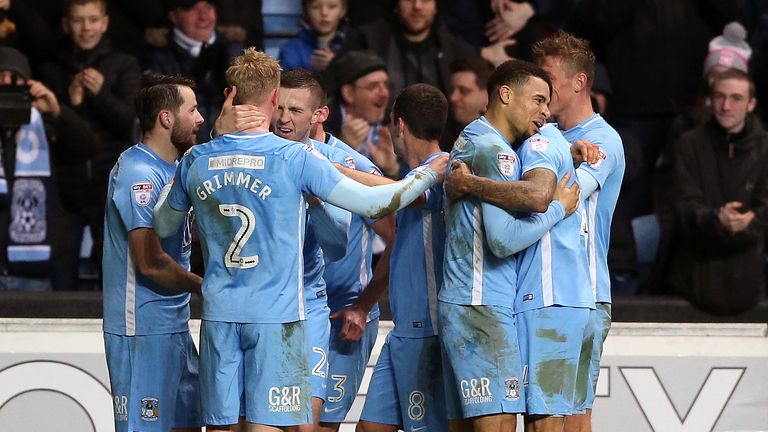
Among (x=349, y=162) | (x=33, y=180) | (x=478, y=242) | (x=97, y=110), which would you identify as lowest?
(x=478, y=242)

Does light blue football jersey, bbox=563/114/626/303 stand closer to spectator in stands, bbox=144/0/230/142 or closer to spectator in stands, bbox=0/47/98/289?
spectator in stands, bbox=144/0/230/142

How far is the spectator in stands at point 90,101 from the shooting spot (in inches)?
369

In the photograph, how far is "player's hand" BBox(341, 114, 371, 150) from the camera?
371 inches

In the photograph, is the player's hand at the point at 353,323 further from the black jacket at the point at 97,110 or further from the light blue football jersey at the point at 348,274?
the black jacket at the point at 97,110

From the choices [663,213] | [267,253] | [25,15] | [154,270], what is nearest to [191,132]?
[154,270]

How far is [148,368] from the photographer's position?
268 inches

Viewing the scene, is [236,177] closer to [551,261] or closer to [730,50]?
[551,261]

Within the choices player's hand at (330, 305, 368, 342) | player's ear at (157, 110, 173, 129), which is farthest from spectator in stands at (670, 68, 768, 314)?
player's ear at (157, 110, 173, 129)

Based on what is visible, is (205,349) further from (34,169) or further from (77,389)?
(34,169)

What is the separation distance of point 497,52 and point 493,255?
13.0 feet

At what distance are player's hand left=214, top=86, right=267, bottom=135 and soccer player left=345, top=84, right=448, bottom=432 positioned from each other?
96 cm

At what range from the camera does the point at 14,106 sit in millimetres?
9102

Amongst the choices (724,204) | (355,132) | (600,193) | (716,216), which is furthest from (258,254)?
(724,204)

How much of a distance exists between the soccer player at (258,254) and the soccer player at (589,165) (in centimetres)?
125
